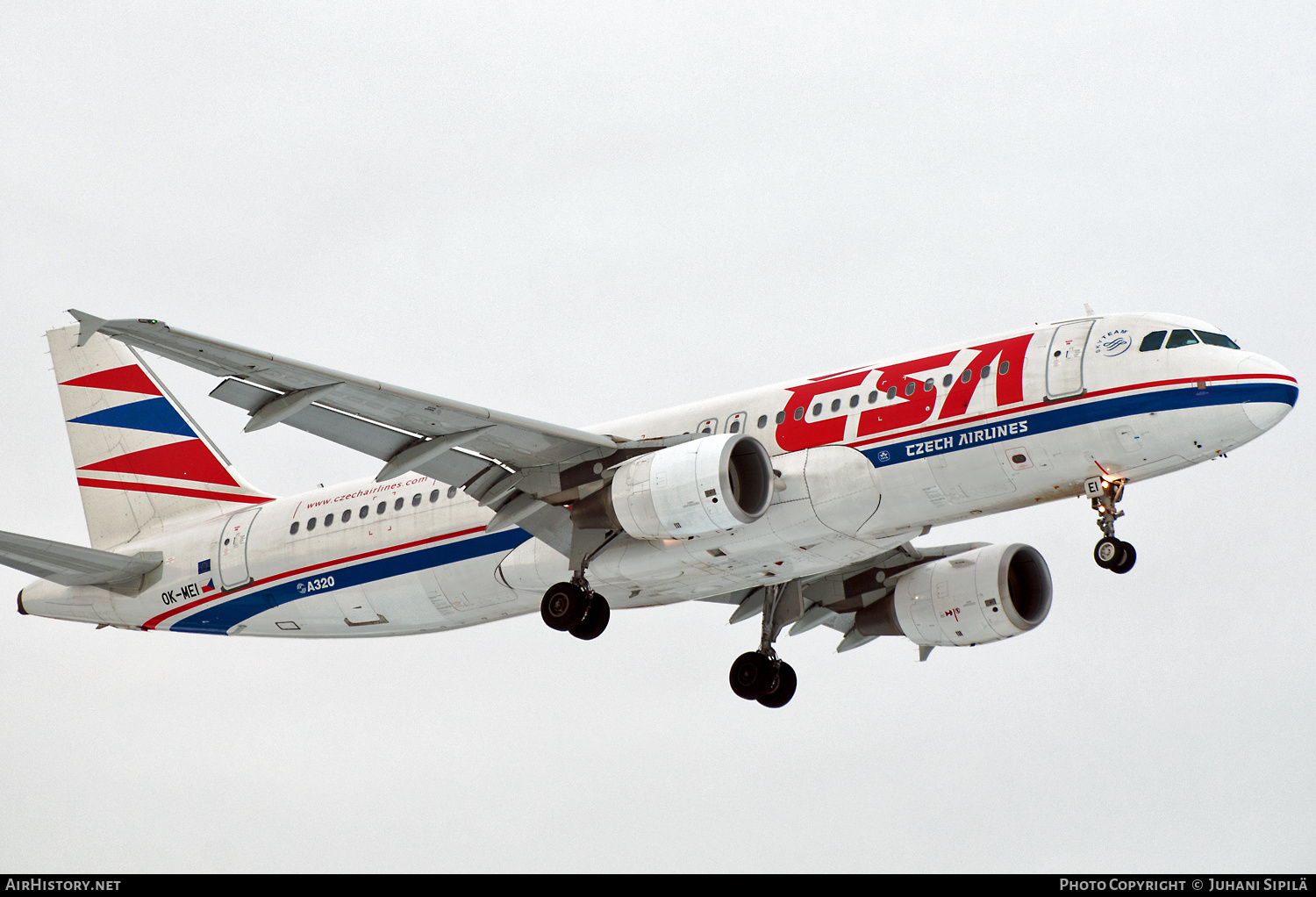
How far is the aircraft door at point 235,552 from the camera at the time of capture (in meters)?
33.9

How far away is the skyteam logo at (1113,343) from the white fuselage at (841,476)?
24 millimetres

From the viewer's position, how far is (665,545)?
2831 cm

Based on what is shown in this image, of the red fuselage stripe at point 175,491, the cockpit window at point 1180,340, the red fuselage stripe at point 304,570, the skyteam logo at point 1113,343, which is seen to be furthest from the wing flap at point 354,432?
the cockpit window at point 1180,340

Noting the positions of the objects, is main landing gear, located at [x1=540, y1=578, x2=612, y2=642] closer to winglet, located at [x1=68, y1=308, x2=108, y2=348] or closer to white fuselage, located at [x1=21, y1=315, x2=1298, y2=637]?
white fuselage, located at [x1=21, y1=315, x2=1298, y2=637]

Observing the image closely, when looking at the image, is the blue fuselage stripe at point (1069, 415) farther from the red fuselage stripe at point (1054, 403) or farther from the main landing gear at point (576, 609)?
the main landing gear at point (576, 609)

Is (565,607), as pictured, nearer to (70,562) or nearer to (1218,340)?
(70,562)

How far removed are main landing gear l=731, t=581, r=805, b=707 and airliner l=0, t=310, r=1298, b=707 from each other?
0.06 metres

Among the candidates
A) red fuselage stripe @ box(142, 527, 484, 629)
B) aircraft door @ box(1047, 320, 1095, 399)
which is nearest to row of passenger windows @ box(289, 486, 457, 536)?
red fuselage stripe @ box(142, 527, 484, 629)

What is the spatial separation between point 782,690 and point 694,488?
827 centimetres

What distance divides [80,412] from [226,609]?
26.8ft

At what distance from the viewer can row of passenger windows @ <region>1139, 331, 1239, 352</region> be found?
2578cm

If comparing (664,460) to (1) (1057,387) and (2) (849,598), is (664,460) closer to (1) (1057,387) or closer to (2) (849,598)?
(1) (1057,387)
